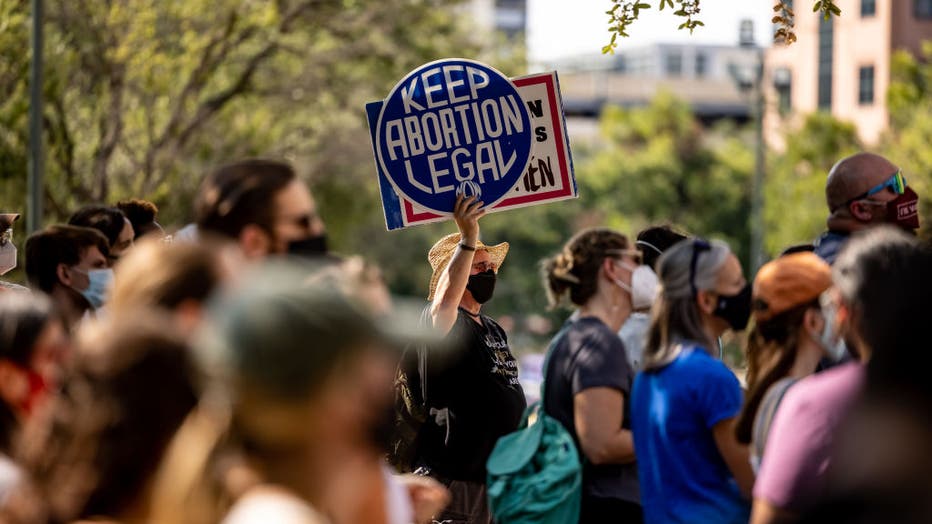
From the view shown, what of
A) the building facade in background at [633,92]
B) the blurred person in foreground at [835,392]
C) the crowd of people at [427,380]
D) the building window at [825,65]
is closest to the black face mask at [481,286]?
the crowd of people at [427,380]

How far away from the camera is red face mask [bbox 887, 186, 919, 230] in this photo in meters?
5.62

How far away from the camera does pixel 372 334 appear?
247 centimetres

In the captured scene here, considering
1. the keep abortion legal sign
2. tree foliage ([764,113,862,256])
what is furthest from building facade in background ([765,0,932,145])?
the keep abortion legal sign

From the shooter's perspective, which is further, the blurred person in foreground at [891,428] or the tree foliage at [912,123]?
the tree foliage at [912,123]

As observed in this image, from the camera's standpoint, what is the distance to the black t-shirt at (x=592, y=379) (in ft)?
16.3

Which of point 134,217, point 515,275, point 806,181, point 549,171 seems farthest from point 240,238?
point 515,275

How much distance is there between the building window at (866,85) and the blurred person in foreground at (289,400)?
209 feet

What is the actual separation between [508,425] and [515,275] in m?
56.0

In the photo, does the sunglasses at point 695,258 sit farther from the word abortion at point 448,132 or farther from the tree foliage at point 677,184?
the tree foliage at point 677,184

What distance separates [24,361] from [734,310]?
207cm

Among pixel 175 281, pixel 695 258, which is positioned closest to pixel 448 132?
pixel 695 258

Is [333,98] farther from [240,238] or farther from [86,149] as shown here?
[240,238]

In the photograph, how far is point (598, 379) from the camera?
4.94 meters

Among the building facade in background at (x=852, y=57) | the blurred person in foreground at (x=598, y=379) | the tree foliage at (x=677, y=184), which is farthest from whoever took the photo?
the building facade in background at (x=852, y=57)
